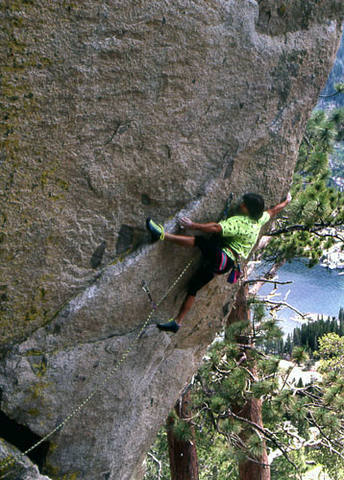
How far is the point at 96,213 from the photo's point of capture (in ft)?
10.9

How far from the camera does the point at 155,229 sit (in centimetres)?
349

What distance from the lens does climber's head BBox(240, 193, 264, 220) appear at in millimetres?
3832

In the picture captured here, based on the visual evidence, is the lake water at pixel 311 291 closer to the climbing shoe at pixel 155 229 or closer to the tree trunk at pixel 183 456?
the tree trunk at pixel 183 456

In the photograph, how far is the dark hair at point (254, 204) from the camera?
3.83 m

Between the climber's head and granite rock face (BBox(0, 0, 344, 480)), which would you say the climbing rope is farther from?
the climber's head

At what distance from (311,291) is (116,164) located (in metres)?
40.3

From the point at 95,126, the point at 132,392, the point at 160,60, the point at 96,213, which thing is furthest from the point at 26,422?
the point at 160,60

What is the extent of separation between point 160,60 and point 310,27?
1574 millimetres

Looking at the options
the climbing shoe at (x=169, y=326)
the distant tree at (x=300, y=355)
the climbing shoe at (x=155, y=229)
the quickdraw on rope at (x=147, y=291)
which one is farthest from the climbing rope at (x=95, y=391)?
the distant tree at (x=300, y=355)

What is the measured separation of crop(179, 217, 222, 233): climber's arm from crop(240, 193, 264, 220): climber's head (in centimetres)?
36

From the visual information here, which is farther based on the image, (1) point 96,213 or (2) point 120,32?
(1) point 96,213

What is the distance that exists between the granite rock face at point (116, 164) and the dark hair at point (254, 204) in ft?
0.53

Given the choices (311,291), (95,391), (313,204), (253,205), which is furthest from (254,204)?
(311,291)

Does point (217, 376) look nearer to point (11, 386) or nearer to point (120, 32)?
point (11, 386)
